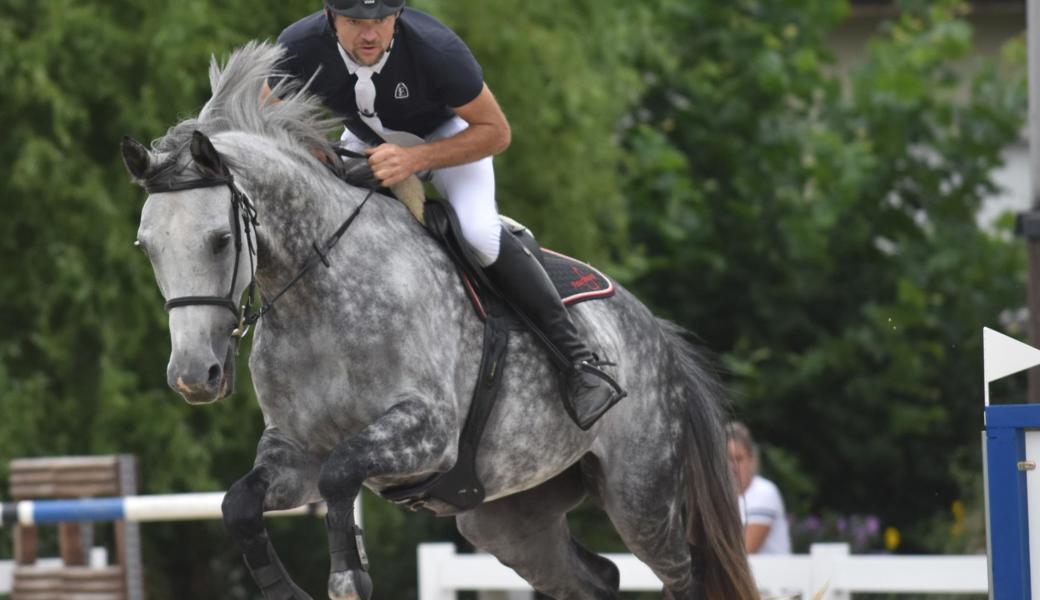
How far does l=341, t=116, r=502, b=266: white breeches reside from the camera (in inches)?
196

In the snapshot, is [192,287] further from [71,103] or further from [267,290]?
[71,103]

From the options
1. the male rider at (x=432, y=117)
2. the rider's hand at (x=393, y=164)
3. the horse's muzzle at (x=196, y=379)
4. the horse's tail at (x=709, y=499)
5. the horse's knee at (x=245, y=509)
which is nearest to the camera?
the horse's muzzle at (x=196, y=379)

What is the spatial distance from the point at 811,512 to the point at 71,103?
6.56m

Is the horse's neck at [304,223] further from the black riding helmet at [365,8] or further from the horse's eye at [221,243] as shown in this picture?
the black riding helmet at [365,8]

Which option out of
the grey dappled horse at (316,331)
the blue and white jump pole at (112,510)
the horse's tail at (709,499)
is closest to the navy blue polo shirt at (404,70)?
the grey dappled horse at (316,331)

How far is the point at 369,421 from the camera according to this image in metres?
4.66

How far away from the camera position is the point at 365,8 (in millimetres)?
4578

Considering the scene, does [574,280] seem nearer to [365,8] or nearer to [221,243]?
[365,8]

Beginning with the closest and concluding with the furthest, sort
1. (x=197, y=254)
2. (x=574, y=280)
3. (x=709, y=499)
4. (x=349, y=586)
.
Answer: (x=197, y=254) < (x=349, y=586) < (x=574, y=280) < (x=709, y=499)

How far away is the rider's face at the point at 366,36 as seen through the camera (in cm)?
464

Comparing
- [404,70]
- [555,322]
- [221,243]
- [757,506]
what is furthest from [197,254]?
[757,506]

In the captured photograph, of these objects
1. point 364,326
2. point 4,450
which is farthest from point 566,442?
point 4,450

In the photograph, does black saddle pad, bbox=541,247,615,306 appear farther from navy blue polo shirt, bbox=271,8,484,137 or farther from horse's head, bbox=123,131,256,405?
horse's head, bbox=123,131,256,405

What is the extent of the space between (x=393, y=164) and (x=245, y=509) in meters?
1.09
